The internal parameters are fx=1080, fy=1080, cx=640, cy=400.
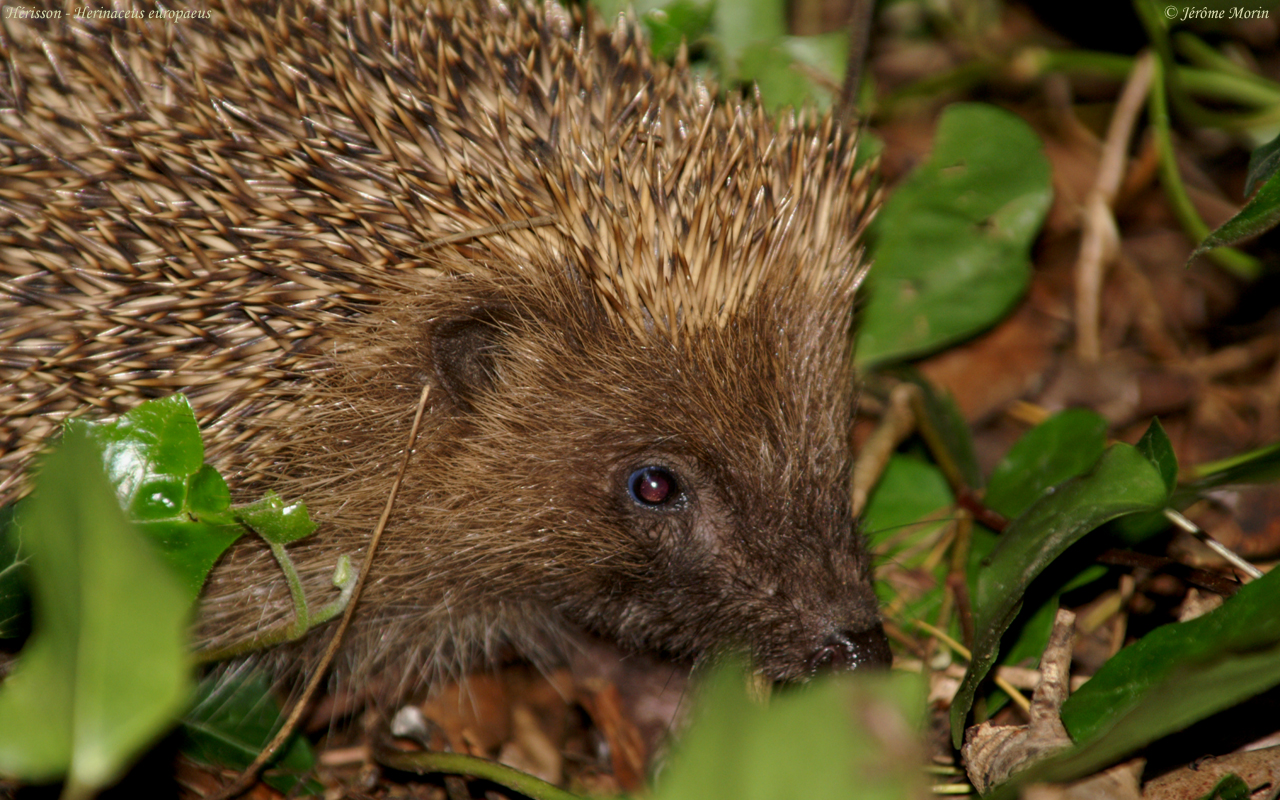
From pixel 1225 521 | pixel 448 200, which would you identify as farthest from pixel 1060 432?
pixel 448 200

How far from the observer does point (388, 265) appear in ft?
7.79

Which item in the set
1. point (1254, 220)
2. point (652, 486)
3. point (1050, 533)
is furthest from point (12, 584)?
point (1254, 220)

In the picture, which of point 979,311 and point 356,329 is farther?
point 979,311

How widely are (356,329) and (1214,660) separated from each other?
1784 mm

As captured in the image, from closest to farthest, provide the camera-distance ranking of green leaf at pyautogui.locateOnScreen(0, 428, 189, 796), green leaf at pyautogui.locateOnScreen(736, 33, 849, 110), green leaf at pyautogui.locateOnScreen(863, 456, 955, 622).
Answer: green leaf at pyautogui.locateOnScreen(0, 428, 189, 796) < green leaf at pyautogui.locateOnScreen(863, 456, 955, 622) < green leaf at pyautogui.locateOnScreen(736, 33, 849, 110)

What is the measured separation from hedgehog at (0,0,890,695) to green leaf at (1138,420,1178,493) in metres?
0.66

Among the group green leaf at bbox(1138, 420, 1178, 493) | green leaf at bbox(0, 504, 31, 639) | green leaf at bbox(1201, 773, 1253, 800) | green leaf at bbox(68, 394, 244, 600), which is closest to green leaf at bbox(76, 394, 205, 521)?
green leaf at bbox(68, 394, 244, 600)

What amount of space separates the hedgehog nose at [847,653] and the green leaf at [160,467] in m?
1.35

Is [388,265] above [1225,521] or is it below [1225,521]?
above

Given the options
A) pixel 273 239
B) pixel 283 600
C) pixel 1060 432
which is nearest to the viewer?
pixel 273 239

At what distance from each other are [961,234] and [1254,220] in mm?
1362

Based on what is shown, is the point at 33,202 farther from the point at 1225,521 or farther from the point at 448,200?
the point at 1225,521

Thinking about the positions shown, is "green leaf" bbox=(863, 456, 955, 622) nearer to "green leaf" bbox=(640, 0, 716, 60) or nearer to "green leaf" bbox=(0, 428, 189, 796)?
"green leaf" bbox=(640, 0, 716, 60)

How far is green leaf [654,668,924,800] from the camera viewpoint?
1230mm
